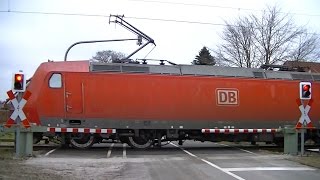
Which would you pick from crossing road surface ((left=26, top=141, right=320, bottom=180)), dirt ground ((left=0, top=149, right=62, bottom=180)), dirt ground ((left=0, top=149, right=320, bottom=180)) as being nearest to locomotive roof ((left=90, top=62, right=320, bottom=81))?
crossing road surface ((left=26, top=141, right=320, bottom=180))

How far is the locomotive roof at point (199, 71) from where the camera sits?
19.0 meters

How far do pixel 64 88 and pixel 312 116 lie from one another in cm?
1218

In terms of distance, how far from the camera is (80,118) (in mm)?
18234

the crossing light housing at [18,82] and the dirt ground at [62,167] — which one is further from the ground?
the crossing light housing at [18,82]

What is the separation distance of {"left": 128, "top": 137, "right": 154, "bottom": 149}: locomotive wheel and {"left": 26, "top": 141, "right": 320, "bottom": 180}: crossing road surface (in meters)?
1.74

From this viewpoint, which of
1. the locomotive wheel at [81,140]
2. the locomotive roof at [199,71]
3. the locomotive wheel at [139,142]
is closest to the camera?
the locomotive wheel at [81,140]

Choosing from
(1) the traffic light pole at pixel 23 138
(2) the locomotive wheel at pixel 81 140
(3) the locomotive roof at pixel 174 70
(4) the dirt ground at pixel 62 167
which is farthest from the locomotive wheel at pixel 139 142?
(1) the traffic light pole at pixel 23 138

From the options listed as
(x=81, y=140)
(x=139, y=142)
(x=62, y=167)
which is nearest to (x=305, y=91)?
(x=139, y=142)

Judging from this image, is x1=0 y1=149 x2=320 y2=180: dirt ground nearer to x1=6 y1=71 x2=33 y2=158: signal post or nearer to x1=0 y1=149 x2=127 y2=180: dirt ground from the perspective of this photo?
x1=0 y1=149 x2=127 y2=180: dirt ground

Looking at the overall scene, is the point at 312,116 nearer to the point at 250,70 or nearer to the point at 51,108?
the point at 250,70

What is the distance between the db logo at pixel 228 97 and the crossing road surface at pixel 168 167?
12.2ft

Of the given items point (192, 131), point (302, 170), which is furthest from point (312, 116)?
point (302, 170)

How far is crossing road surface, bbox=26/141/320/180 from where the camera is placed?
38.5 ft

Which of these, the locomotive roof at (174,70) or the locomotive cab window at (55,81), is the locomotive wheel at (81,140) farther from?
the locomotive roof at (174,70)
